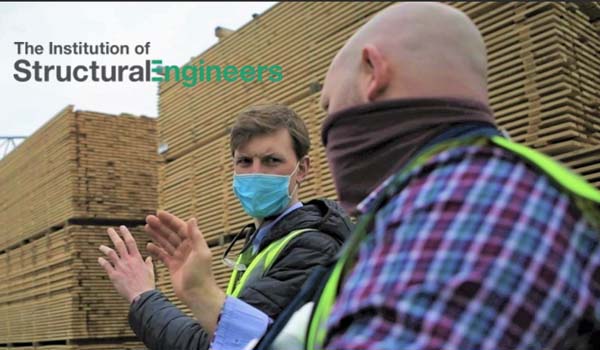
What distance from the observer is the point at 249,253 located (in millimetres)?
1992

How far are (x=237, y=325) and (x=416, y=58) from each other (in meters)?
0.75

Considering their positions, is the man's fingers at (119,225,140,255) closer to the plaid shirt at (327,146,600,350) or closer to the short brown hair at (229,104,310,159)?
the short brown hair at (229,104,310,159)

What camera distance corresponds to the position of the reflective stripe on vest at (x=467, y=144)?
32.2 inches

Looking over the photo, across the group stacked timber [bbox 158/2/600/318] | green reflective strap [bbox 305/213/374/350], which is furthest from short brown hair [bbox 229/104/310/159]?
stacked timber [bbox 158/2/600/318]

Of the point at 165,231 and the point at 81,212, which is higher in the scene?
the point at 165,231

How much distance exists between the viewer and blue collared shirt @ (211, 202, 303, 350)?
1.38m

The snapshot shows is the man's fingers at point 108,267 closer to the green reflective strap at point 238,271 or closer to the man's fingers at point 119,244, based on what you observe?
the man's fingers at point 119,244

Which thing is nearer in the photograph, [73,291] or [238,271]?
[238,271]

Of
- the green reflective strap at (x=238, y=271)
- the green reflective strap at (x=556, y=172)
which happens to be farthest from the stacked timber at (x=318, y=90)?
the green reflective strap at (x=556, y=172)

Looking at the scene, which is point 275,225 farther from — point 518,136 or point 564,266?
point 518,136

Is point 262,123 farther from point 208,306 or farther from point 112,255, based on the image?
point 208,306

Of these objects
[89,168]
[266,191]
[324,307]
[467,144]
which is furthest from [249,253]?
[89,168]

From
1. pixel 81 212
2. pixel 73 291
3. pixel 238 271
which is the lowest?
pixel 73 291

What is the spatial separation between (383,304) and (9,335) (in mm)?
9810
